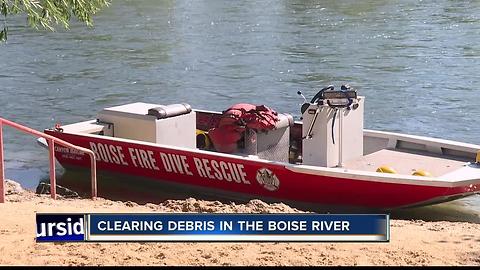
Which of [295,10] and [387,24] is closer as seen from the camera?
[387,24]

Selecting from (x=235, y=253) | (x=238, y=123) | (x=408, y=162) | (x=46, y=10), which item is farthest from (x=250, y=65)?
(x=235, y=253)

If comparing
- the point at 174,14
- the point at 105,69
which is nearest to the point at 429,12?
the point at 174,14

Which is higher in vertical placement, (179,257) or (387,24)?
(387,24)

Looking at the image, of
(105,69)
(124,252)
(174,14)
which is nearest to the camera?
(124,252)

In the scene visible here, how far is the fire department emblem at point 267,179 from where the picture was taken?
11.3 m

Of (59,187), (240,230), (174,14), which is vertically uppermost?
(174,14)

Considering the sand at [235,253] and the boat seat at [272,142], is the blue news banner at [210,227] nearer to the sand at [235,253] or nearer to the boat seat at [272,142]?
the sand at [235,253]

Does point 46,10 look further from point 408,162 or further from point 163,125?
point 408,162

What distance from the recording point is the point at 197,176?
39.2ft

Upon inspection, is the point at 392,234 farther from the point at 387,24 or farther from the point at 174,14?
the point at 174,14

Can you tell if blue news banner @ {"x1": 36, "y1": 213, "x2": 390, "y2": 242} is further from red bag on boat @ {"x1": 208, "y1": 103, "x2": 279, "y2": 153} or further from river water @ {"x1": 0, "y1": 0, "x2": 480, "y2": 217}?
river water @ {"x1": 0, "y1": 0, "x2": 480, "y2": 217}

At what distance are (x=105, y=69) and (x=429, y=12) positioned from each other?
1668 cm

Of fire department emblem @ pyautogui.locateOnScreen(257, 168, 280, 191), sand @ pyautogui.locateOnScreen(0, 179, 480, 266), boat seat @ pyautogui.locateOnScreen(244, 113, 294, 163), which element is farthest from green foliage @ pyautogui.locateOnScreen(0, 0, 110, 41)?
boat seat @ pyautogui.locateOnScreen(244, 113, 294, 163)

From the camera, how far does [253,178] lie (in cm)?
1139
